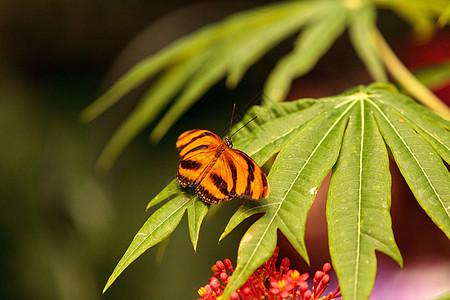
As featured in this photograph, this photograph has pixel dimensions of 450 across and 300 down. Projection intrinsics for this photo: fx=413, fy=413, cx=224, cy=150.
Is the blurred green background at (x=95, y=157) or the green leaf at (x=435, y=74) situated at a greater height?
the blurred green background at (x=95, y=157)

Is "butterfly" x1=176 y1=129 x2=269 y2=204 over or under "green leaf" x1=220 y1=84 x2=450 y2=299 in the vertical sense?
over

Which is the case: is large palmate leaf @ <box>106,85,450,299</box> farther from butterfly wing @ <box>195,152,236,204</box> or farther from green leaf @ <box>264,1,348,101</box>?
green leaf @ <box>264,1,348,101</box>

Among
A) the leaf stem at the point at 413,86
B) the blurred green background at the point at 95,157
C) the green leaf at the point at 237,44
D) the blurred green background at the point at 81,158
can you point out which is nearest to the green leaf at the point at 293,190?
the leaf stem at the point at 413,86

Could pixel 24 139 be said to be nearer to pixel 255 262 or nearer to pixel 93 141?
pixel 93 141

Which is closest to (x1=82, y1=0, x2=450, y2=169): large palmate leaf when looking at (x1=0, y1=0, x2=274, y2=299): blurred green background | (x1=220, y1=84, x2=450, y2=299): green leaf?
(x1=220, y1=84, x2=450, y2=299): green leaf

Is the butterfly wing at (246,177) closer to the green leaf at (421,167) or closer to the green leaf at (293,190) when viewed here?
the green leaf at (293,190)
